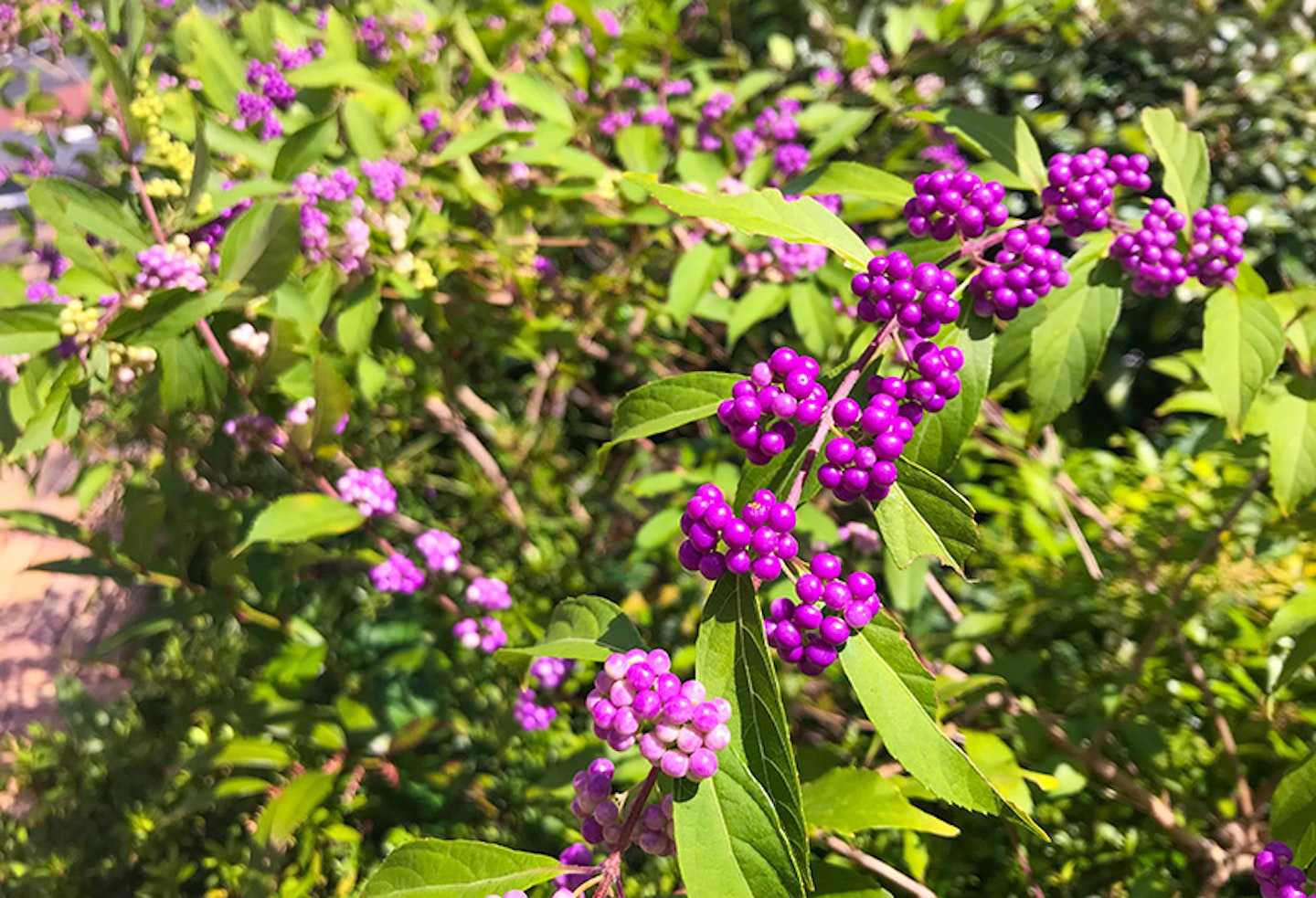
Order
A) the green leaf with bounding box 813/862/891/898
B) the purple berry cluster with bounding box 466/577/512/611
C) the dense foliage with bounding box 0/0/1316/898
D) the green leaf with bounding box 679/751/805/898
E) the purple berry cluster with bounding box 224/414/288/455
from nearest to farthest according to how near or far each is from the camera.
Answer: the green leaf with bounding box 679/751/805/898
the dense foliage with bounding box 0/0/1316/898
the green leaf with bounding box 813/862/891/898
the purple berry cluster with bounding box 224/414/288/455
the purple berry cluster with bounding box 466/577/512/611

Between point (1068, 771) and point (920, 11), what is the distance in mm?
2271

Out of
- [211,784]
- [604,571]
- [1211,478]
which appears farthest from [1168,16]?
[211,784]

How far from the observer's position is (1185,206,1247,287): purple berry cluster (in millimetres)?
1194

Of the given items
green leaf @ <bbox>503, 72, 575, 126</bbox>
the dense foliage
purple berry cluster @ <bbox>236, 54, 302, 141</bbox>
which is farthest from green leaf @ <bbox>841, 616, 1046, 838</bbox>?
purple berry cluster @ <bbox>236, 54, 302, 141</bbox>

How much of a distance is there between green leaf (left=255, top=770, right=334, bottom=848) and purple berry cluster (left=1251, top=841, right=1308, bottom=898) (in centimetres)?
179

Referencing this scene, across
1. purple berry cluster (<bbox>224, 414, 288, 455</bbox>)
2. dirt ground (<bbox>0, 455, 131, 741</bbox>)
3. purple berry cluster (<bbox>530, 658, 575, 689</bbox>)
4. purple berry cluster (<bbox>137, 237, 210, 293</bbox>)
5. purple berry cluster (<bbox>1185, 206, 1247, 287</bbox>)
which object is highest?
purple berry cluster (<bbox>1185, 206, 1247, 287</bbox>)

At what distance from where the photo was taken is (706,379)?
0.95 metres

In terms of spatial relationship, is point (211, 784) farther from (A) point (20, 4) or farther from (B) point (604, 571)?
(A) point (20, 4)

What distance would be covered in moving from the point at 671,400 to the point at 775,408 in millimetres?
173

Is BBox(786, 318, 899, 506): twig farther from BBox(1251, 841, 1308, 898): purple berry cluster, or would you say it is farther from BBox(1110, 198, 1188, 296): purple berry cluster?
BBox(1251, 841, 1308, 898): purple berry cluster

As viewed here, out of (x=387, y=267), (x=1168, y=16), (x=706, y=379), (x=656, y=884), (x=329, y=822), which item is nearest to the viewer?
(x=706, y=379)

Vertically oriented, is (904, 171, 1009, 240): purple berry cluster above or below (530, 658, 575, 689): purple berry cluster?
above

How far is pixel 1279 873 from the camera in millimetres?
952

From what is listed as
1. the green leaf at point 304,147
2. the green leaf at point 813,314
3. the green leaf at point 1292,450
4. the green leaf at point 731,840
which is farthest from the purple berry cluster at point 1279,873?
the green leaf at point 304,147
